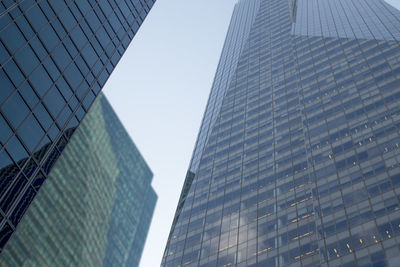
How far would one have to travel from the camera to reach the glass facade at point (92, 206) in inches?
3575

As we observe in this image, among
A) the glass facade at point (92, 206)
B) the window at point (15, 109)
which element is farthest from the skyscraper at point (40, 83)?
the glass facade at point (92, 206)

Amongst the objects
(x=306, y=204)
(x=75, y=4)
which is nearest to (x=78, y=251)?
(x=306, y=204)

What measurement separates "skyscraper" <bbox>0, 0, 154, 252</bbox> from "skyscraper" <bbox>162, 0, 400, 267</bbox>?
3552 centimetres

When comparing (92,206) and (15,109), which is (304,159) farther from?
(92,206)

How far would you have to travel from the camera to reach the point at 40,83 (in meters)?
30.9

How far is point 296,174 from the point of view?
7369cm

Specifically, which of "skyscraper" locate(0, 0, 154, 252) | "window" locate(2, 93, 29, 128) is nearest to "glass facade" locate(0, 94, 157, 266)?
"skyscraper" locate(0, 0, 154, 252)

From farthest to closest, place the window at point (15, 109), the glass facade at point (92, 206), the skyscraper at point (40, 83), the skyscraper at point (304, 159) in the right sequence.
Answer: the glass facade at point (92, 206), the skyscraper at point (304, 159), the skyscraper at point (40, 83), the window at point (15, 109)

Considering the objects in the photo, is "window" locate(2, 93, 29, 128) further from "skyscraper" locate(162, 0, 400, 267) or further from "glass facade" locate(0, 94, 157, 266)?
"glass facade" locate(0, 94, 157, 266)

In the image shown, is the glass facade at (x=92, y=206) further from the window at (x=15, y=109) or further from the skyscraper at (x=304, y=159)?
the window at (x=15, y=109)

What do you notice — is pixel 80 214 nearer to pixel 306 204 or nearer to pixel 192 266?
pixel 192 266

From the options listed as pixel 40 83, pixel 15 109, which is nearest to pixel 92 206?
pixel 40 83

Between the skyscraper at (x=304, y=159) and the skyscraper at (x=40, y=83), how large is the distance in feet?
117

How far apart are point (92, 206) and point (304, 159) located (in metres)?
68.9
